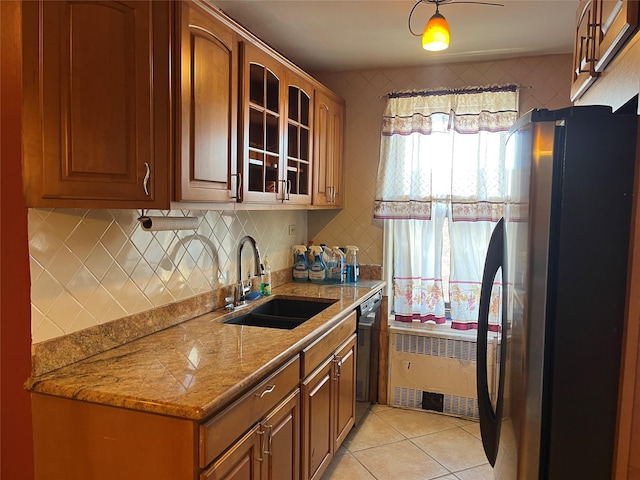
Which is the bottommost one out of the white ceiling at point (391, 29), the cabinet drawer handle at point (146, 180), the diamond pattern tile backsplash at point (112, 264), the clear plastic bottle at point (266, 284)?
the clear plastic bottle at point (266, 284)

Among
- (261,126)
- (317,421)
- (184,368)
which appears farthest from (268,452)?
(261,126)

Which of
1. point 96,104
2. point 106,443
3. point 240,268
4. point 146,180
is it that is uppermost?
point 96,104

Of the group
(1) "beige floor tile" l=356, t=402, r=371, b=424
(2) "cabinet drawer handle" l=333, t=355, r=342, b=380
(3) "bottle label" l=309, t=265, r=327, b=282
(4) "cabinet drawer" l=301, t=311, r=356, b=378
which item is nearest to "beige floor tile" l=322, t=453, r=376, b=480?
(1) "beige floor tile" l=356, t=402, r=371, b=424

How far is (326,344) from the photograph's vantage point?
7.90 feet

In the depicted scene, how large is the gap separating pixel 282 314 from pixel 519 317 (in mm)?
1940

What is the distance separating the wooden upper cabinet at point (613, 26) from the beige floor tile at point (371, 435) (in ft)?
8.12

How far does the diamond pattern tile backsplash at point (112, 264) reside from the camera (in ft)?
5.23

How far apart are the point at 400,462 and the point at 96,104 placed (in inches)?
96.8

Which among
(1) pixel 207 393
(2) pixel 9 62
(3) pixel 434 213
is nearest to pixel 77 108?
(2) pixel 9 62

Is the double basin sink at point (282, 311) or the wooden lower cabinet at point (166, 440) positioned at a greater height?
the double basin sink at point (282, 311)

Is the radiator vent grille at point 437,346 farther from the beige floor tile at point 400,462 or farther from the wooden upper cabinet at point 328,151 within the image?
the wooden upper cabinet at point 328,151

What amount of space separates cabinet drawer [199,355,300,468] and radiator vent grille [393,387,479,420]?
1729mm

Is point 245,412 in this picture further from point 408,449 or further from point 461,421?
point 461,421

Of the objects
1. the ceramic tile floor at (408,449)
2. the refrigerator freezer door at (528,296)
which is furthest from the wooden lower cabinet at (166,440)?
the ceramic tile floor at (408,449)
